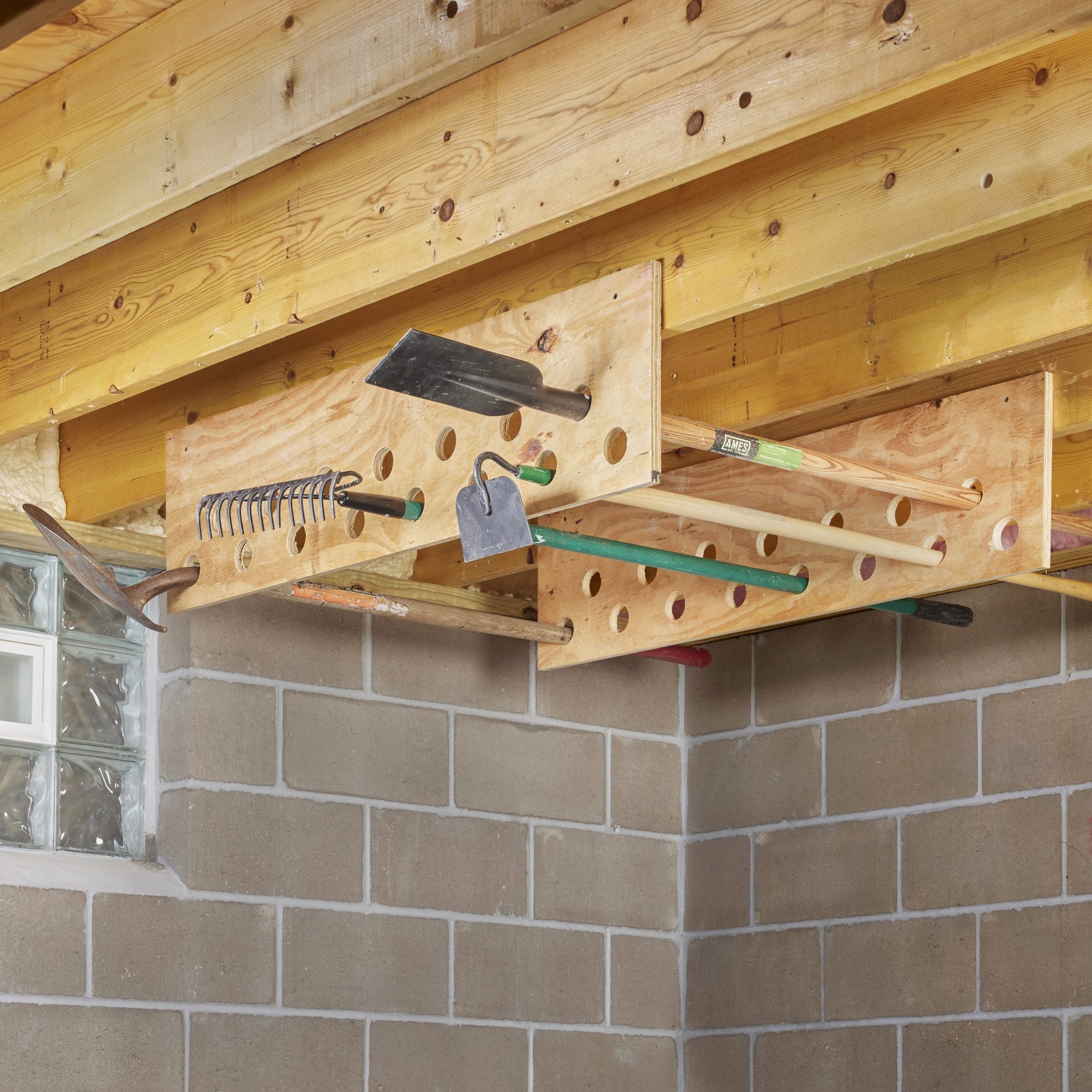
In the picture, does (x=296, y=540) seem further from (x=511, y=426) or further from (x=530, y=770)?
(x=530, y=770)

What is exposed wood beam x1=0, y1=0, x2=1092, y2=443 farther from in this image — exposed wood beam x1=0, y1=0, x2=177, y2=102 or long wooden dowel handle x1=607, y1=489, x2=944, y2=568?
long wooden dowel handle x1=607, y1=489, x2=944, y2=568

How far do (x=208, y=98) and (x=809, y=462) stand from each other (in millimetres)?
1127

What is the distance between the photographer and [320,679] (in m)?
4.23

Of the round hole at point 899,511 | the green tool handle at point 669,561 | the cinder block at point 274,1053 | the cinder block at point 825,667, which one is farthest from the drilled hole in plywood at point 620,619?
the cinder block at point 274,1053

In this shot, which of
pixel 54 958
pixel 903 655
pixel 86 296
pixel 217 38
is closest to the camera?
pixel 217 38

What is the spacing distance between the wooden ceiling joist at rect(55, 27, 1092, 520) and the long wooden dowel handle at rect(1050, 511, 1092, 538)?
21 cm

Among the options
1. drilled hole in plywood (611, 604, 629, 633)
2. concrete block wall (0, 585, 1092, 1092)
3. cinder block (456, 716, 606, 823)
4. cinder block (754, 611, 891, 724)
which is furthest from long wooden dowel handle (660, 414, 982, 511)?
cinder block (456, 716, 606, 823)

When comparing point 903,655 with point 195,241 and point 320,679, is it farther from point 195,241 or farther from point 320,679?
point 195,241

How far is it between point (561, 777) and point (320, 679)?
0.86 metres

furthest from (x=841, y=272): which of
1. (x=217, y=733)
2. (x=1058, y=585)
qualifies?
(x=217, y=733)

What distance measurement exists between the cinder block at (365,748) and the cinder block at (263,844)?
70mm

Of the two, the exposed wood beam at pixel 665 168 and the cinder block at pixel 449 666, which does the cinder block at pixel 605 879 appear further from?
the exposed wood beam at pixel 665 168

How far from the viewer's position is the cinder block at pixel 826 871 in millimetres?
4457

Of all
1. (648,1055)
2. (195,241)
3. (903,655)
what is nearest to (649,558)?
(195,241)
